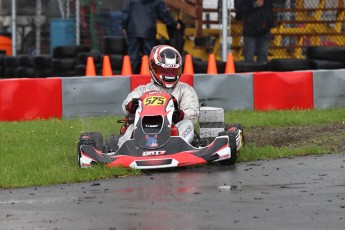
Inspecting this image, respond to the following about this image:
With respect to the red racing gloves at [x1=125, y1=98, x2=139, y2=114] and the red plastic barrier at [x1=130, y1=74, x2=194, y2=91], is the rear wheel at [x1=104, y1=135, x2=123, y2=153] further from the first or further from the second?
the red plastic barrier at [x1=130, y1=74, x2=194, y2=91]

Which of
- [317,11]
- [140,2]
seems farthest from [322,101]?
[317,11]

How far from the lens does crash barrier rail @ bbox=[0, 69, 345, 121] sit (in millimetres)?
15102

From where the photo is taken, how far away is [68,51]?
66.2 feet

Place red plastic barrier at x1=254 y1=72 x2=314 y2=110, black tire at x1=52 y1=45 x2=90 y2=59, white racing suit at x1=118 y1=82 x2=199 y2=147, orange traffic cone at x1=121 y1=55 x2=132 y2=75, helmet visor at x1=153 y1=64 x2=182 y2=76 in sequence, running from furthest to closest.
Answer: black tire at x1=52 y1=45 x2=90 y2=59
orange traffic cone at x1=121 y1=55 x2=132 y2=75
red plastic barrier at x1=254 y1=72 x2=314 y2=110
helmet visor at x1=153 y1=64 x2=182 y2=76
white racing suit at x1=118 y1=82 x2=199 y2=147

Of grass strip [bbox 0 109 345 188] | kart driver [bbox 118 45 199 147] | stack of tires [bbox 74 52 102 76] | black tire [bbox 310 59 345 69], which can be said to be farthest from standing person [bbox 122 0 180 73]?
kart driver [bbox 118 45 199 147]

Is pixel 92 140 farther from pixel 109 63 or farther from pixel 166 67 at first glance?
pixel 109 63

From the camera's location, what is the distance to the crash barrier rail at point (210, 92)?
15.1 meters

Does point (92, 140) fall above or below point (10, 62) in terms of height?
below

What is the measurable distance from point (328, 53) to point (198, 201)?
29.6 feet

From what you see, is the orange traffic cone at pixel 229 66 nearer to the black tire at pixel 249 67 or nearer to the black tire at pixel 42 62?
the black tire at pixel 249 67

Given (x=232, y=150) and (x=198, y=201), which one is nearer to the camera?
(x=198, y=201)

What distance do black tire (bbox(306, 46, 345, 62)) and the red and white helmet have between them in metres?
5.91

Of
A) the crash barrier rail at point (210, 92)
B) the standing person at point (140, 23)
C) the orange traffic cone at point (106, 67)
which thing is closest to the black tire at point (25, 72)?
the standing person at point (140, 23)

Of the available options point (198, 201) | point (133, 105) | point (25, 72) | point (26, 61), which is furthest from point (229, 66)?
point (198, 201)
